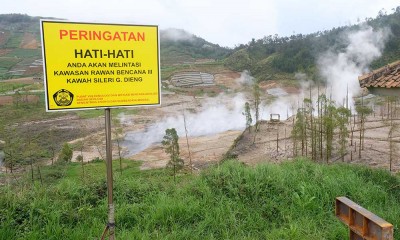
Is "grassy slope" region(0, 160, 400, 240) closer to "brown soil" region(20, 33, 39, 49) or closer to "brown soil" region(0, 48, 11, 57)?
"brown soil" region(0, 48, 11, 57)

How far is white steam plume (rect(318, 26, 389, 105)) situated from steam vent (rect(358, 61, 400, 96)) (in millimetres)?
30410

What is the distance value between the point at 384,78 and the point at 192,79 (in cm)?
4667

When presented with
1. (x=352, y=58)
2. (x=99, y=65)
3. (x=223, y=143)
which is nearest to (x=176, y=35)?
(x=352, y=58)

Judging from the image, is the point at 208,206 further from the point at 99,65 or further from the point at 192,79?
the point at 192,79

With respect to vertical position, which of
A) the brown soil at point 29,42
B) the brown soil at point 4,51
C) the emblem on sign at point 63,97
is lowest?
the emblem on sign at point 63,97

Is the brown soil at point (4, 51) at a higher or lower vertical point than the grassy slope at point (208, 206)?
higher

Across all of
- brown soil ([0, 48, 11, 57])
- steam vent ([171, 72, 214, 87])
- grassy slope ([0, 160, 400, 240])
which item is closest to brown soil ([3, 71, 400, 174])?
grassy slope ([0, 160, 400, 240])

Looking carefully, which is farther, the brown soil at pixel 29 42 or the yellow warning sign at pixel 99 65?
the brown soil at pixel 29 42

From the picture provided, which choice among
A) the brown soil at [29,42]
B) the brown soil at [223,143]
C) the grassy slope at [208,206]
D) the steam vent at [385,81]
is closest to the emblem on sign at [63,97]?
the grassy slope at [208,206]

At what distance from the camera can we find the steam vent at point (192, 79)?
158 feet

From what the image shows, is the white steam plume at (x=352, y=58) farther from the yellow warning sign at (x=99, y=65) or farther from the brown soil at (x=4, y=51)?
the brown soil at (x=4, y=51)

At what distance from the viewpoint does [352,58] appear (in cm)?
4016

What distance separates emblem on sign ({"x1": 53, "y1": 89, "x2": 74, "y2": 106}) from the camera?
295cm

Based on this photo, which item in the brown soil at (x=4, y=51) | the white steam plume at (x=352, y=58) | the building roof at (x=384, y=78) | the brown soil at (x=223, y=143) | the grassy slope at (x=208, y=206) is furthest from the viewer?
the brown soil at (x=4, y=51)
